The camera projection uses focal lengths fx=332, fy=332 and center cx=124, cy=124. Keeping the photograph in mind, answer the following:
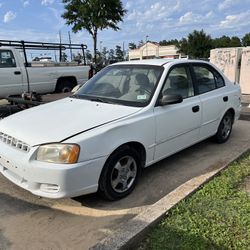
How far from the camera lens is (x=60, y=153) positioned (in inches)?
130

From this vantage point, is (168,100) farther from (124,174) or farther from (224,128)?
(224,128)

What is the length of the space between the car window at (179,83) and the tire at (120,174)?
3.36 ft

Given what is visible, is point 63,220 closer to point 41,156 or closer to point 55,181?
point 55,181

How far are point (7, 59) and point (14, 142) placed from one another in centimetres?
694

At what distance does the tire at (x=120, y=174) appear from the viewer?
3.65 meters

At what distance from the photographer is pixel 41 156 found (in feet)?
11.0

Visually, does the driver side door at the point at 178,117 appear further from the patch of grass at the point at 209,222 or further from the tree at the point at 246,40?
the tree at the point at 246,40

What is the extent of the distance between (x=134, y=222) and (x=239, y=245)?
0.94 metres

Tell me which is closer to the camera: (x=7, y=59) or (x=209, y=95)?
(x=209, y=95)

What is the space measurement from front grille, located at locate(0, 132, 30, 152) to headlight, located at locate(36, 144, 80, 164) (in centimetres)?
21

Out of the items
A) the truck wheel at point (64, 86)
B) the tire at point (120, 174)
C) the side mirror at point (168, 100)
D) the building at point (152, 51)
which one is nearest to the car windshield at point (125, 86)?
the side mirror at point (168, 100)

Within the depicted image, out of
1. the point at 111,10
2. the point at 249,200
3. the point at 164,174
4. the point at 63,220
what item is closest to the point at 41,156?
the point at 63,220

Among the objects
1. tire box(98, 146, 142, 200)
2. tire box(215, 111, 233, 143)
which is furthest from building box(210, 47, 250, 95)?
tire box(98, 146, 142, 200)

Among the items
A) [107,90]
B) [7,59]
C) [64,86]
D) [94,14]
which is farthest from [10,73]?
[94,14]
